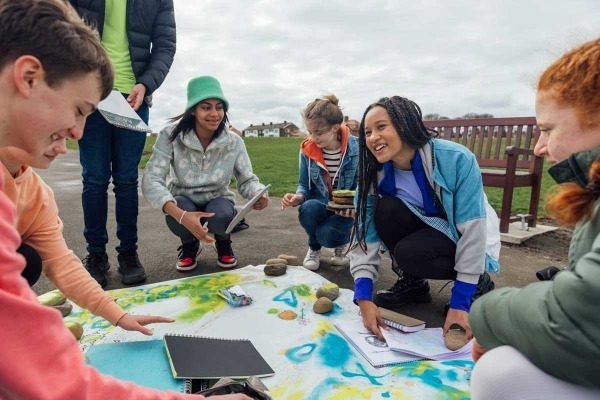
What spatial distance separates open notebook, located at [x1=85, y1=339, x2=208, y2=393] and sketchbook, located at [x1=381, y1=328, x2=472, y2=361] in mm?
735

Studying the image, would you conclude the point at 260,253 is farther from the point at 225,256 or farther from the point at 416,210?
the point at 416,210

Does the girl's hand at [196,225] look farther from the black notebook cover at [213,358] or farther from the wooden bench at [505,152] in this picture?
the wooden bench at [505,152]

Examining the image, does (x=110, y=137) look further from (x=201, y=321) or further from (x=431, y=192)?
(x=431, y=192)

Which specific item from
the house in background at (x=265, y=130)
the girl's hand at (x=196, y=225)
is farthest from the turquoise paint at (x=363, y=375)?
the house in background at (x=265, y=130)

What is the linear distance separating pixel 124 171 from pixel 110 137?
0.66 feet

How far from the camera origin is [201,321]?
185cm

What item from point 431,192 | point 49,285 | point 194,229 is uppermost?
point 431,192

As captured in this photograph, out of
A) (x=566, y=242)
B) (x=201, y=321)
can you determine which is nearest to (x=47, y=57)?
(x=201, y=321)

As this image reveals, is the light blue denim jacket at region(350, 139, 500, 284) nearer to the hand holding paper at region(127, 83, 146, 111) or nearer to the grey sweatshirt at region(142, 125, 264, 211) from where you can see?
the grey sweatshirt at region(142, 125, 264, 211)

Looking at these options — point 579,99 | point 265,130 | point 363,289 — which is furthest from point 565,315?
point 265,130

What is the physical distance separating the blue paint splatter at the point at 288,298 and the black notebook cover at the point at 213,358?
18.2 inches

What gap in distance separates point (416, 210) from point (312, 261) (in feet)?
3.23

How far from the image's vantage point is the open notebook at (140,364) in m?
1.35

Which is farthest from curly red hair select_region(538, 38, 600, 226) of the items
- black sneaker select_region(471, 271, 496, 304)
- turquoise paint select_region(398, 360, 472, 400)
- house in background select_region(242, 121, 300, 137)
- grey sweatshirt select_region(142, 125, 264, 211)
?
house in background select_region(242, 121, 300, 137)
